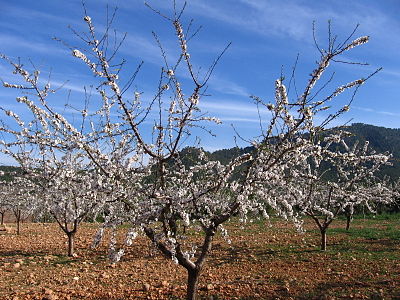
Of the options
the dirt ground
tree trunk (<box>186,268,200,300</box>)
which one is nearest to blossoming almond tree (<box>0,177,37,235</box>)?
the dirt ground

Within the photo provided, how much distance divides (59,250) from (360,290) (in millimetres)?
11829

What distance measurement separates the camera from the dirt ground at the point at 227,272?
8242 mm

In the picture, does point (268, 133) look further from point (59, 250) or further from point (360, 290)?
point (59, 250)

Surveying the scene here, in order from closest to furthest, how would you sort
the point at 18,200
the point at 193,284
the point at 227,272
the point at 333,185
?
the point at 193,284 < the point at 333,185 < the point at 227,272 < the point at 18,200

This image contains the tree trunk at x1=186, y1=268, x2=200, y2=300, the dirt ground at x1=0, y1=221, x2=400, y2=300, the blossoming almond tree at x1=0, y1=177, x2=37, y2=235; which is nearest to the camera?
the tree trunk at x1=186, y1=268, x2=200, y2=300

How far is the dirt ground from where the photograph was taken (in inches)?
324

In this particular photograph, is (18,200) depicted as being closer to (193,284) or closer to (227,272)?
(227,272)

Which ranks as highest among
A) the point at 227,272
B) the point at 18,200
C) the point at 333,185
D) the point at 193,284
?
the point at 333,185

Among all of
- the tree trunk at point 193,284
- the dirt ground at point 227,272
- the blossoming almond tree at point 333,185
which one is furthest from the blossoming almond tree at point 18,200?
the tree trunk at point 193,284

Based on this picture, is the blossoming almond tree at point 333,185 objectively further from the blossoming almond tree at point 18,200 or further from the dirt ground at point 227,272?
the blossoming almond tree at point 18,200

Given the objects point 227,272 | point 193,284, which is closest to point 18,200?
point 227,272

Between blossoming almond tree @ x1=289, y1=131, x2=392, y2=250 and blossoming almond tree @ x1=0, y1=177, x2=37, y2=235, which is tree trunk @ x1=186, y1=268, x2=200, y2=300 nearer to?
blossoming almond tree @ x1=289, y1=131, x2=392, y2=250

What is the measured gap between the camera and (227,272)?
10562 mm

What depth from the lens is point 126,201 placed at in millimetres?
5672
